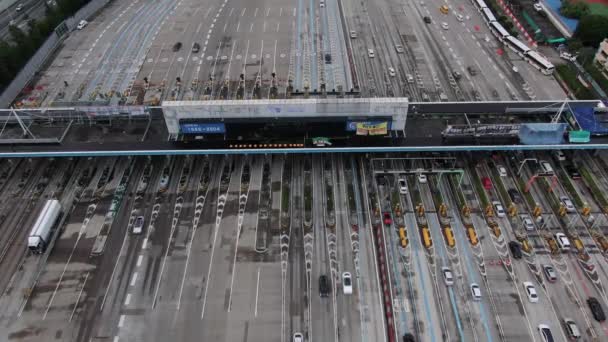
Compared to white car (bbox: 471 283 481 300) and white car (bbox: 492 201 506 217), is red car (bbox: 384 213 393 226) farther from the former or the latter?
white car (bbox: 492 201 506 217)

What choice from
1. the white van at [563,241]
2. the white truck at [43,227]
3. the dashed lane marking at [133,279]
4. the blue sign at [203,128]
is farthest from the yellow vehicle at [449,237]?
the white truck at [43,227]

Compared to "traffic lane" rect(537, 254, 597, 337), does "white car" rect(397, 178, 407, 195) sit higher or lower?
higher

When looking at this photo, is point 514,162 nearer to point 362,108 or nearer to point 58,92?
point 362,108

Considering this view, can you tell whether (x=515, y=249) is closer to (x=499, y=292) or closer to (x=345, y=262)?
(x=499, y=292)

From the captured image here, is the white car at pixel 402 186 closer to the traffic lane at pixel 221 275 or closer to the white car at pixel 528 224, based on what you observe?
the white car at pixel 528 224

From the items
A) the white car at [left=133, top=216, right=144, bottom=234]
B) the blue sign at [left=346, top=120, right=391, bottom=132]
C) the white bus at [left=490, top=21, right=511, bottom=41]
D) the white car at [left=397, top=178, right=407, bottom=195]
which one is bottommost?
the white car at [left=397, top=178, right=407, bottom=195]

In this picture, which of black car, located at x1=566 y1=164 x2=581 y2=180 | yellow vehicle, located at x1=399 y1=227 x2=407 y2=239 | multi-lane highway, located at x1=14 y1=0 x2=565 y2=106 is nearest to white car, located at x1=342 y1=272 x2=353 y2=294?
yellow vehicle, located at x1=399 y1=227 x2=407 y2=239

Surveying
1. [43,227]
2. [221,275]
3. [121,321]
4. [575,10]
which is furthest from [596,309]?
[575,10]
